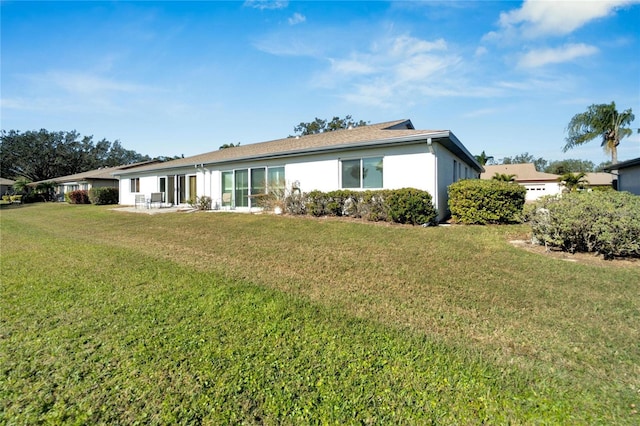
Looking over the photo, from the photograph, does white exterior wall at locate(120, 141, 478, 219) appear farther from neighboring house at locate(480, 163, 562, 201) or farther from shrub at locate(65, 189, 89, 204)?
neighboring house at locate(480, 163, 562, 201)

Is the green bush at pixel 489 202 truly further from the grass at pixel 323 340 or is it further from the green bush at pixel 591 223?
the grass at pixel 323 340

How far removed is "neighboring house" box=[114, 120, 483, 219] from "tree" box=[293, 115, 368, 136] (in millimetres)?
21786

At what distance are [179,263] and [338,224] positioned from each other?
4880 mm


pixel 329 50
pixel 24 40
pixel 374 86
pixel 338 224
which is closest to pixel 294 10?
pixel 329 50

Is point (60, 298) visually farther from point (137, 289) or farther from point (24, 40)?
point (24, 40)

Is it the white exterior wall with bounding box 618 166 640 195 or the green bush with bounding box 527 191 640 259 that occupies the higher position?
the white exterior wall with bounding box 618 166 640 195

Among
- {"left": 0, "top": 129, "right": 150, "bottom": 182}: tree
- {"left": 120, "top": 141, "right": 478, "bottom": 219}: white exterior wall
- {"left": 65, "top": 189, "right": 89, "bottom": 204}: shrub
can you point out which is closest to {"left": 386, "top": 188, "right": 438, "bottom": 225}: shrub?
{"left": 120, "top": 141, "right": 478, "bottom": 219}: white exterior wall

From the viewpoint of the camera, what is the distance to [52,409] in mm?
2172

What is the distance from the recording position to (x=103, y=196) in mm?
24719

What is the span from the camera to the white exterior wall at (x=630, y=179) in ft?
51.8

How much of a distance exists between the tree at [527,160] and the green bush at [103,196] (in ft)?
272

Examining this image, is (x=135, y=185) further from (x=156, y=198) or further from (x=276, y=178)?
(x=276, y=178)

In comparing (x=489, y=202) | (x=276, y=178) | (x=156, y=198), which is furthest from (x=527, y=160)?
(x=156, y=198)

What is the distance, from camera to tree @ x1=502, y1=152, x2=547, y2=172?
74.9 meters
